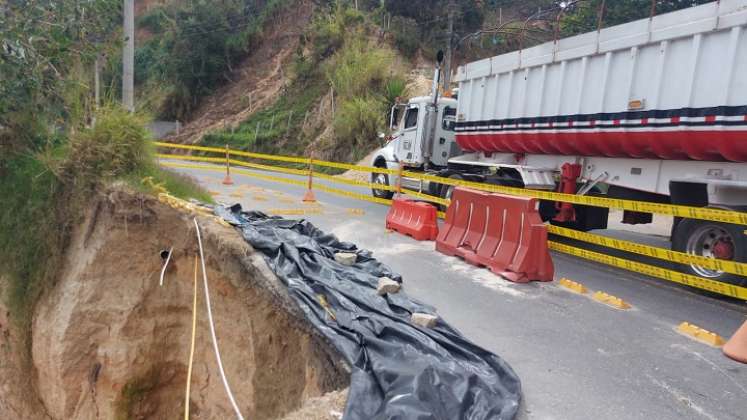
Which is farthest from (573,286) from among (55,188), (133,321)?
(55,188)

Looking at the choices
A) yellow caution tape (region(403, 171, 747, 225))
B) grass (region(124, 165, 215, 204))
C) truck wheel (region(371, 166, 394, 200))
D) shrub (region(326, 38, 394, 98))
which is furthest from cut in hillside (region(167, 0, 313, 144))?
yellow caution tape (region(403, 171, 747, 225))

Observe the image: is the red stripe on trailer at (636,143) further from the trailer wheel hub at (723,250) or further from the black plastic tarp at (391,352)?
the black plastic tarp at (391,352)

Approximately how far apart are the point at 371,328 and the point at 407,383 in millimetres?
827

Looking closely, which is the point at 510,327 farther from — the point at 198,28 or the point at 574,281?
the point at 198,28

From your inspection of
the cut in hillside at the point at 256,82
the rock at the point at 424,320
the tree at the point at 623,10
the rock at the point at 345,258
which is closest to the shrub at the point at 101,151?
the rock at the point at 345,258

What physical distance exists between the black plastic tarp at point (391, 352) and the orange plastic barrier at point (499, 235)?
6.01 ft

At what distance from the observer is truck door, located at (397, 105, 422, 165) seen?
1251 centimetres

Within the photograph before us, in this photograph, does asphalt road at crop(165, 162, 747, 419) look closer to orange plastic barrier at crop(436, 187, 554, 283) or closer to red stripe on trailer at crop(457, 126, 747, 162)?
orange plastic barrier at crop(436, 187, 554, 283)

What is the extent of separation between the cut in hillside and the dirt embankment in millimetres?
27654

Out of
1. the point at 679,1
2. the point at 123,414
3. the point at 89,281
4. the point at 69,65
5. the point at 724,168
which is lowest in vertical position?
the point at 123,414

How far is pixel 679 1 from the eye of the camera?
2011 centimetres

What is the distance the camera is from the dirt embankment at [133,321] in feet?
19.6

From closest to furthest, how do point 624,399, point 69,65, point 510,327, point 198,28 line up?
point 624,399
point 510,327
point 69,65
point 198,28

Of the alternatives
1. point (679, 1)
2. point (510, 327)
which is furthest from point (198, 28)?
point (510, 327)
